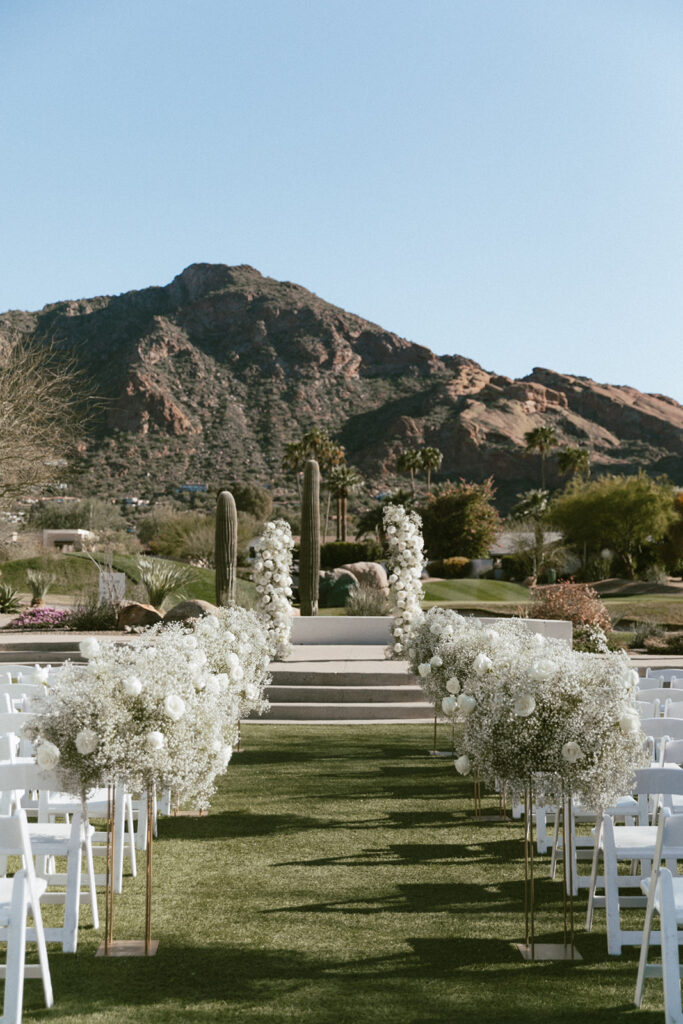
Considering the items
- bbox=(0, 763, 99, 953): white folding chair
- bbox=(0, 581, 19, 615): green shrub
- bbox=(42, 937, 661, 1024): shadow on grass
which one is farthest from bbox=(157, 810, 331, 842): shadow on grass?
bbox=(0, 581, 19, 615): green shrub

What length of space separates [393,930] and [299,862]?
1.52 m

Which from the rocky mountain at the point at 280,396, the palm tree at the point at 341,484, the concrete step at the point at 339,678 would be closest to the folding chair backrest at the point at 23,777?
the concrete step at the point at 339,678

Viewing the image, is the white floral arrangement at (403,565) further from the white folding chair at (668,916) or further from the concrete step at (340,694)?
the white folding chair at (668,916)

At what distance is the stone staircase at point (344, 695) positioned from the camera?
13.8m

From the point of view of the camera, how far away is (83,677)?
4809 millimetres

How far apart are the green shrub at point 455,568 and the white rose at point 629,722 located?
122ft

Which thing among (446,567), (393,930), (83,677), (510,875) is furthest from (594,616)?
(446,567)

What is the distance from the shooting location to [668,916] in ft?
12.6

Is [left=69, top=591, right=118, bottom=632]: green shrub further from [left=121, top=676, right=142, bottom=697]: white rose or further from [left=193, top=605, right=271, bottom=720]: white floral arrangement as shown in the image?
[left=121, top=676, right=142, bottom=697]: white rose

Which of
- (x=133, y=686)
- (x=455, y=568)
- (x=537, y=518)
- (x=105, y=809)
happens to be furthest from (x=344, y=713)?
(x=537, y=518)

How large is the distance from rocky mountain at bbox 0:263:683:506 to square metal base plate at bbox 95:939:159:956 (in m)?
72.6

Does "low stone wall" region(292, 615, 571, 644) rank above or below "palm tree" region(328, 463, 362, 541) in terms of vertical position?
below

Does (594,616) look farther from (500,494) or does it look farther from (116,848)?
(500,494)

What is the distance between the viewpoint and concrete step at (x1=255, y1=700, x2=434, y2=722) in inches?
541
